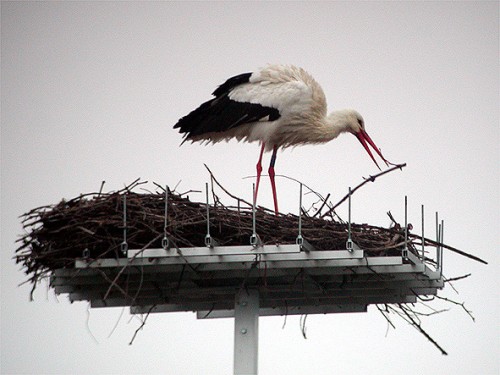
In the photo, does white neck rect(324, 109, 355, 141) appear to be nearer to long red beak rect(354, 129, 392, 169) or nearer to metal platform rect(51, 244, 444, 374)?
long red beak rect(354, 129, 392, 169)

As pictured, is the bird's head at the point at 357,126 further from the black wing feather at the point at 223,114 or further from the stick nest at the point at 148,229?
the stick nest at the point at 148,229

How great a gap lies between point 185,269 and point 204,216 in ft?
1.56

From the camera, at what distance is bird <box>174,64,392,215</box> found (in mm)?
13297

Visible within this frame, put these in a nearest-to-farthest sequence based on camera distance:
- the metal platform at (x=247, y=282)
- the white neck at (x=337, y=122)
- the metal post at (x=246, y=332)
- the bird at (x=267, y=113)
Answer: the metal platform at (x=247, y=282) < the metal post at (x=246, y=332) < the bird at (x=267, y=113) < the white neck at (x=337, y=122)

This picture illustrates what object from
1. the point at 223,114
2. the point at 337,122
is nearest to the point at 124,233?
the point at 223,114

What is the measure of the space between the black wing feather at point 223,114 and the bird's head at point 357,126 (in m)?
0.86

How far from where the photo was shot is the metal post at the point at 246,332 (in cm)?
989

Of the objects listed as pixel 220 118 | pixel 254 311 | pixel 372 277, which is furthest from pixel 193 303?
pixel 220 118

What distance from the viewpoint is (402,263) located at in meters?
9.78

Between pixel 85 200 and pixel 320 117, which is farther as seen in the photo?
pixel 320 117

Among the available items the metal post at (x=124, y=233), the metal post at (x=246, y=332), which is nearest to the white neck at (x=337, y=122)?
the metal post at (x=246, y=332)

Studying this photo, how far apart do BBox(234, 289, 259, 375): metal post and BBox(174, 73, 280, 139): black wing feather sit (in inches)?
131

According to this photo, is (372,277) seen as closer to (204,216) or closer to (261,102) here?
(204,216)

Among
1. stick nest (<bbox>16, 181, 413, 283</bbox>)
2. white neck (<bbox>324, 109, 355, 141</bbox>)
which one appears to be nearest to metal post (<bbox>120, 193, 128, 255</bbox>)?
stick nest (<bbox>16, 181, 413, 283</bbox>)
